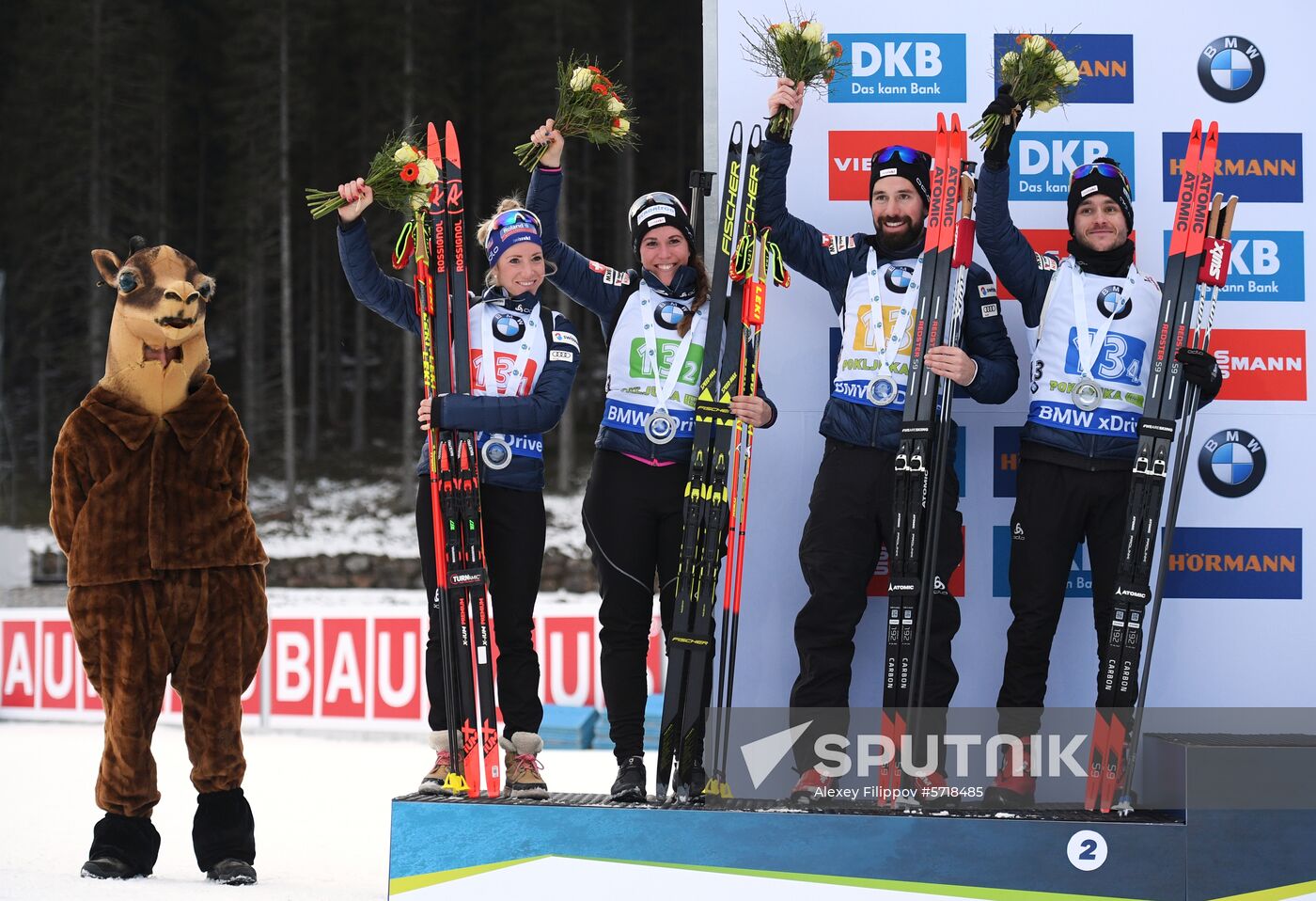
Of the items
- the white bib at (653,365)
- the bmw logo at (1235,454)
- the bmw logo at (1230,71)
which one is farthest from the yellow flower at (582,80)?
the bmw logo at (1235,454)

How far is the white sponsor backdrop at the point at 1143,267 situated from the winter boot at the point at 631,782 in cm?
67

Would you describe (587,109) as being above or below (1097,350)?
above

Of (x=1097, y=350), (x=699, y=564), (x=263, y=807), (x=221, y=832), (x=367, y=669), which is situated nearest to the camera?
(x=699, y=564)

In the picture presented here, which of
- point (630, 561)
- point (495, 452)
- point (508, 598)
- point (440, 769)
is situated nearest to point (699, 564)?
point (630, 561)

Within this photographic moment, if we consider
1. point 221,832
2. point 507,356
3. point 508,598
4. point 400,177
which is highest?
point 400,177

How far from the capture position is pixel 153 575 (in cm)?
389

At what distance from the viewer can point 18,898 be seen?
3.71 metres

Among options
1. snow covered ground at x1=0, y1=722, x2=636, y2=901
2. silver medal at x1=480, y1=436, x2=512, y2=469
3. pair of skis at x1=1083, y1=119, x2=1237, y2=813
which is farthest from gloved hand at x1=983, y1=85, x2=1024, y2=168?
snow covered ground at x1=0, y1=722, x2=636, y2=901

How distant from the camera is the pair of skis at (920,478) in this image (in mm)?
3502

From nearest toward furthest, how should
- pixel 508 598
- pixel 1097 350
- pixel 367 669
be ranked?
1. pixel 508 598
2. pixel 1097 350
3. pixel 367 669

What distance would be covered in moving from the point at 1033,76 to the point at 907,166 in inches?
16.8

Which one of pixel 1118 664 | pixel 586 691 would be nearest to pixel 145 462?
pixel 1118 664

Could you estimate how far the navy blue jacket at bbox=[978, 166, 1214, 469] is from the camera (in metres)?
3.64

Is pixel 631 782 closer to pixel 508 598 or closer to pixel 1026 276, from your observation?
pixel 508 598
